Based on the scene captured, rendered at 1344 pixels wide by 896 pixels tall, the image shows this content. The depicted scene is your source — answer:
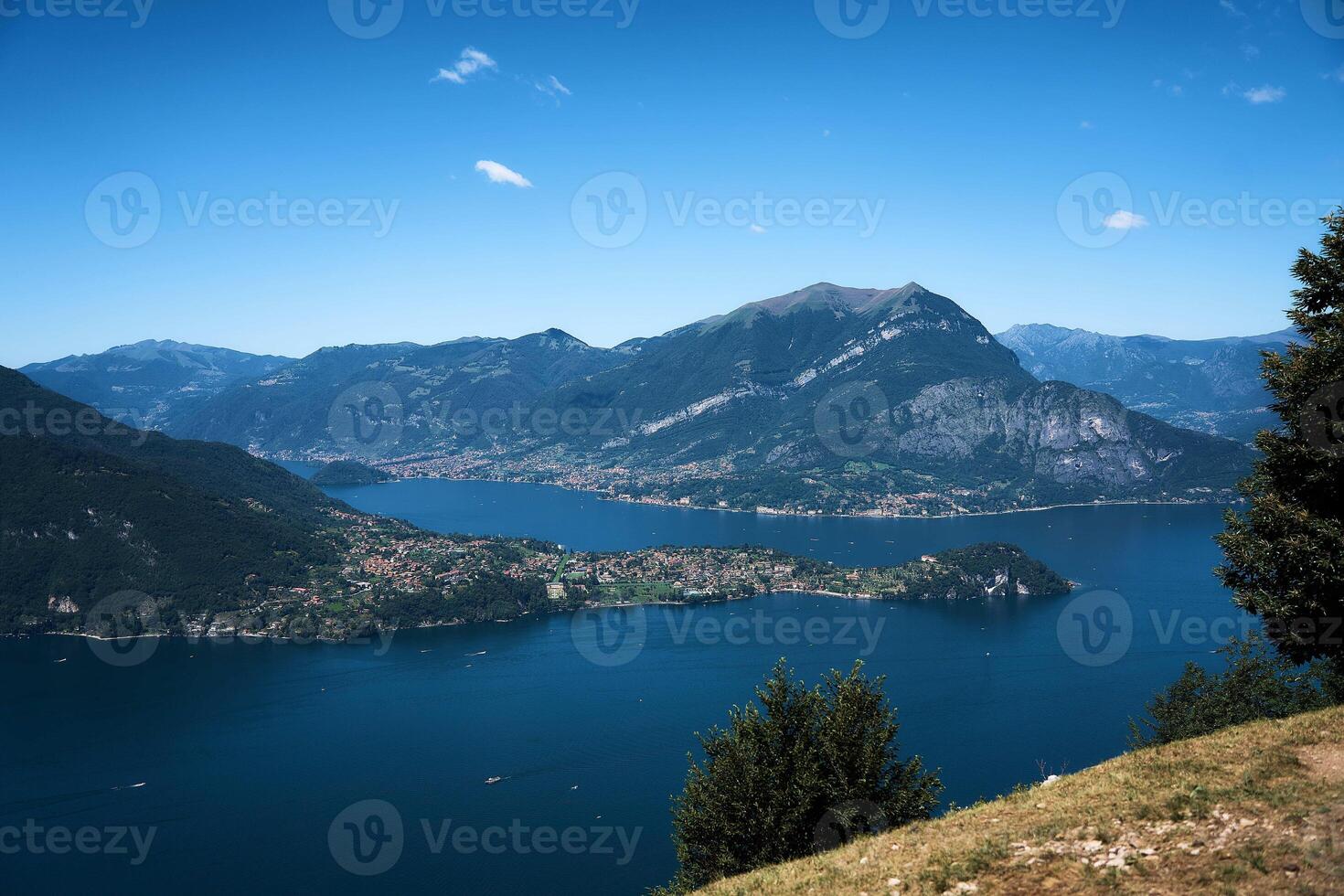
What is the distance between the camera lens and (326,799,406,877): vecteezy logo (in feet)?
168

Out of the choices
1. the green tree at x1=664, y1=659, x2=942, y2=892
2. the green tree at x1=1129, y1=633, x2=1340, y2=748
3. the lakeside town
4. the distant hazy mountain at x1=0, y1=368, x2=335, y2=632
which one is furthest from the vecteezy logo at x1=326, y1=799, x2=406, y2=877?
the distant hazy mountain at x1=0, y1=368, x2=335, y2=632

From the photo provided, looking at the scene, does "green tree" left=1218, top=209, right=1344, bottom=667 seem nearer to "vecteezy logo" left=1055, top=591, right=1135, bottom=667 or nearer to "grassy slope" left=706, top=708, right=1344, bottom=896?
"grassy slope" left=706, top=708, right=1344, bottom=896

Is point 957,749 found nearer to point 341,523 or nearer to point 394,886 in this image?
point 394,886

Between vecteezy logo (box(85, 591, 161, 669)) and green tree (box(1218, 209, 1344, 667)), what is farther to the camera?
vecteezy logo (box(85, 591, 161, 669))

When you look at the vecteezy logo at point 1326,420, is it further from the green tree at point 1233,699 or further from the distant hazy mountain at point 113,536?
the distant hazy mountain at point 113,536

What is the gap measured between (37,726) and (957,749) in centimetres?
8657

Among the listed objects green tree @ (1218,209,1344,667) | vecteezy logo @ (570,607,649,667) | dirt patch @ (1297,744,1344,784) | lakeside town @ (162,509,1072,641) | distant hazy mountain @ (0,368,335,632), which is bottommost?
vecteezy logo @ (570,607,649,667)

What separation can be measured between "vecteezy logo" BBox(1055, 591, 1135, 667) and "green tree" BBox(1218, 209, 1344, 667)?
81.7m

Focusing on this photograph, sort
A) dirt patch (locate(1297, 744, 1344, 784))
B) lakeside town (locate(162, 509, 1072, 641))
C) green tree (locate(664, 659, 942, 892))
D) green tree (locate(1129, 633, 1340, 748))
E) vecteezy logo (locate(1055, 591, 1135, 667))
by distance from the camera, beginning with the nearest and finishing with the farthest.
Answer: dirt patch (locate(1297, 744, 1344, 784)), green tree (locate(664, 659, 942, 892)), green tree (locate(1129, 633, 1340, 748)), vecteezy logo (locate(1055, 591, 1135, 667)), lakeside town (locate(162, 509, 1072, 641))

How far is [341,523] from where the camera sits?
154 meters

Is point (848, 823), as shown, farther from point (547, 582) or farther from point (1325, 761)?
point (547, 582)

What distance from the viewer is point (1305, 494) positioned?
16375mm

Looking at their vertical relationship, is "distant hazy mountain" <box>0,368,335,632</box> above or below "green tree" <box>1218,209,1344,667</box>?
below

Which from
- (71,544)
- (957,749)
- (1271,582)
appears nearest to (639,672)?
(957,749)
